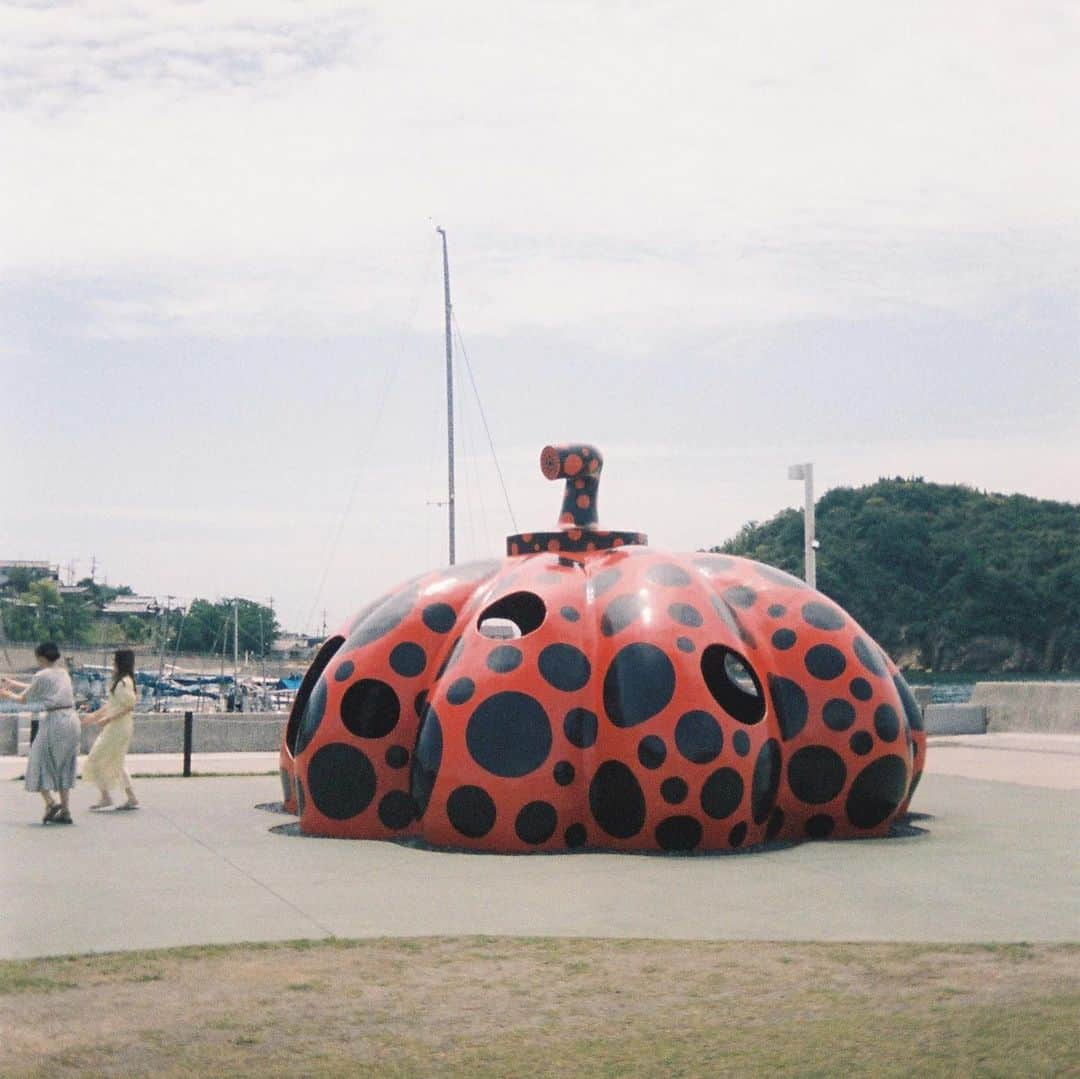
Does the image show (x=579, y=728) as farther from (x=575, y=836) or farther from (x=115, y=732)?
(x=115, y=732)

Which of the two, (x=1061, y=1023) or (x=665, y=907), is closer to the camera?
(x=1061, y=1023)

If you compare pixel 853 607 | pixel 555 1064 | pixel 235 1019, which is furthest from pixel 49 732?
pixel 853 607

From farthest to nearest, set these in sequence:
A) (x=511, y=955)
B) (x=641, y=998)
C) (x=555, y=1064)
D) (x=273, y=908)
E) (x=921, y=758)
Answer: (x=921, y=758)
(x=273, y=908)
(x=511, y=955)
(x=641, y=998)
(x=555, y=1064)

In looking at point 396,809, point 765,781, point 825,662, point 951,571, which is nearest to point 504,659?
point 396,809

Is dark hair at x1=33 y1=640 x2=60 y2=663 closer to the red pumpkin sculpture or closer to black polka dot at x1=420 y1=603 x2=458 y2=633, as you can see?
the red pumpkin sculpture

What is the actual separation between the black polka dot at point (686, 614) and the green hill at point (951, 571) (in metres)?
61.2

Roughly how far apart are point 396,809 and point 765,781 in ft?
9.95

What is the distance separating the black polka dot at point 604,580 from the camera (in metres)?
13.6

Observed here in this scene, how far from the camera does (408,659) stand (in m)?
13.6

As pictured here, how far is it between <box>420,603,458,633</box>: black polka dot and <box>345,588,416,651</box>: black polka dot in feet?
0.59

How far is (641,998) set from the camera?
7.40 m

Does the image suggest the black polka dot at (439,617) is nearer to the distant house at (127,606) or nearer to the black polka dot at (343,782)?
the black polka dot at (343,782)

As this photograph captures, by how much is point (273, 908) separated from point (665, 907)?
7.82 feet

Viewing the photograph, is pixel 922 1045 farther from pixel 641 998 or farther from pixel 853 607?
pixel 853 607
